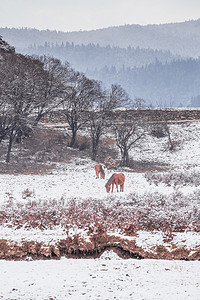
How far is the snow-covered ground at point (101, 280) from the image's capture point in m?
4.46

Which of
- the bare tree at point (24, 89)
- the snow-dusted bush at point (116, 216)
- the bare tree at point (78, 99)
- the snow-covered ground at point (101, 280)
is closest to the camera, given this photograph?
the snow-covered ground at point (101, 280)

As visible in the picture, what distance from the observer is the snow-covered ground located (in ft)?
14.6

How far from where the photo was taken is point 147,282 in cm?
476

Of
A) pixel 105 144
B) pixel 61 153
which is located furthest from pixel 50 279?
pixel 105 144

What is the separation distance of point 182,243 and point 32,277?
283cm

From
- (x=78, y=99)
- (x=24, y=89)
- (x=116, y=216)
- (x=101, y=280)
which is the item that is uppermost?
(x=78, y=99)

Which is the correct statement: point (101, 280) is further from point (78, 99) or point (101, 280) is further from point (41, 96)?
point (78, 99)

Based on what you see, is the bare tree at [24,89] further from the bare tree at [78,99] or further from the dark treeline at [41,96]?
the bare tree at [78,99]

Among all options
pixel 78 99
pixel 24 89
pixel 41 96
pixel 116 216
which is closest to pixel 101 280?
pixel 116 216

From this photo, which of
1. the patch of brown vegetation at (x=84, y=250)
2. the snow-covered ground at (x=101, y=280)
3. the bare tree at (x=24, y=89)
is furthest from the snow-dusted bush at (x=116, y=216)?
the bare tree at (x=24, y=89)

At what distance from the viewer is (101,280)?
4848mm

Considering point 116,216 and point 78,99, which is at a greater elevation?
point 78,99

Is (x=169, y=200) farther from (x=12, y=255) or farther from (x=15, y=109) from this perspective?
(x=15, y=109)

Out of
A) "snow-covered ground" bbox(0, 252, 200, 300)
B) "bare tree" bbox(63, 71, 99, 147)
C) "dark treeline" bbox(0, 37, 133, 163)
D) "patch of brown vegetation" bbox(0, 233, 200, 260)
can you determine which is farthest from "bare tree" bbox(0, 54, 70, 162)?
"snow-covered ground" bbox(0, 252, 200, 300)
